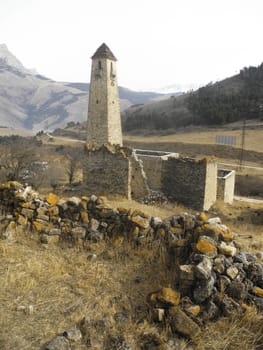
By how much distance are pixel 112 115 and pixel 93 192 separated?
27.2 ft

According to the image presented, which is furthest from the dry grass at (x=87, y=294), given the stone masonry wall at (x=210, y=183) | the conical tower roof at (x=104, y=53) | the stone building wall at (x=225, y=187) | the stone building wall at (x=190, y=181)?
the conical tower roof at (x=104, y=53)

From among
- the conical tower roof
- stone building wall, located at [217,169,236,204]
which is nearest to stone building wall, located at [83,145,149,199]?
stone building wall, located at [217,169,236,204]

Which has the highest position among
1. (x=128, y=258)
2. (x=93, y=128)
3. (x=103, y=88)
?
(x=103, y=88)

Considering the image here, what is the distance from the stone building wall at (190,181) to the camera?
14.8 meters

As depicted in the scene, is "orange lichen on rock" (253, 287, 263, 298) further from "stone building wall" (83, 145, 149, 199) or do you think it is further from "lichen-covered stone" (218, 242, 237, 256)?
"stone building wall" (83, 145, 149, 199)

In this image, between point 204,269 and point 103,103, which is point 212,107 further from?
point 204,269

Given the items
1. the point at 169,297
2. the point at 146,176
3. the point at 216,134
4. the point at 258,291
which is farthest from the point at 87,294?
the point at 216,134

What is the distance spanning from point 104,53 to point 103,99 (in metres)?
3.06

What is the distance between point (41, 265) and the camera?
5082 mm

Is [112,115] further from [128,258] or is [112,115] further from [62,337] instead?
[62,337]

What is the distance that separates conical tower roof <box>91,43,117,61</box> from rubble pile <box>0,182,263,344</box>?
1558 centimetres

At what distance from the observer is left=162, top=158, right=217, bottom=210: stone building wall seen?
1477 centimetres

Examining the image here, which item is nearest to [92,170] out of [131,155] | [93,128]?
[131,155]

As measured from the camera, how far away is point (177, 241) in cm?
545
